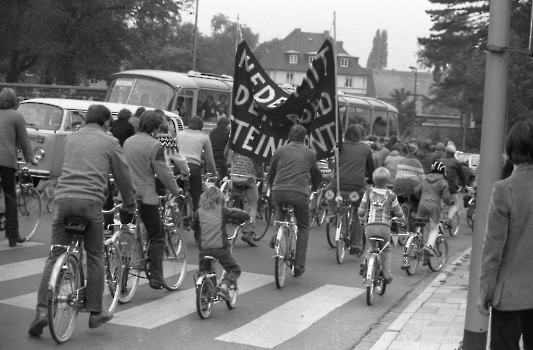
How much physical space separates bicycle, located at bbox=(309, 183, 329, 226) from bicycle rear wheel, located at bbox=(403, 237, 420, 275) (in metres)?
4.69

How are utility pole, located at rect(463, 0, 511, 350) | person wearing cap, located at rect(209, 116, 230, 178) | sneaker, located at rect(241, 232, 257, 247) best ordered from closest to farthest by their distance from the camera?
1. utility pole, located at rect(463, 0, 511, 350)
2. sneaker, located at rect(241, 232, 257, 247)
3. person wearing cap, located at rect(209, 116, 230, 178)

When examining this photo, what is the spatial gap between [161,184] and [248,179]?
3.44 metres

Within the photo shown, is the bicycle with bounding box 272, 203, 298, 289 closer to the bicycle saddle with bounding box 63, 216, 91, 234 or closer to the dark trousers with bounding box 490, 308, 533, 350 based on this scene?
the bicycle saddle with bounding box 63, 216, 91, 234

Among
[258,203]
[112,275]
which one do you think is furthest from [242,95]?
[112,275]

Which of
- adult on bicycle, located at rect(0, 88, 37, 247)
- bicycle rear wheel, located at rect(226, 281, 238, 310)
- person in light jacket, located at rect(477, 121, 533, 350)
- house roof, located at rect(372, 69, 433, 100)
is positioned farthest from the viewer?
house roof, located at rect(372, 69, 433, 100)

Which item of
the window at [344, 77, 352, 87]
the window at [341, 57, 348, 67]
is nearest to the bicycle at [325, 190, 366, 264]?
the window at [341, 57, 348, 67]

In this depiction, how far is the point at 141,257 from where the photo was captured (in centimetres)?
913

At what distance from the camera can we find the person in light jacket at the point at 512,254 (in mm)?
4730

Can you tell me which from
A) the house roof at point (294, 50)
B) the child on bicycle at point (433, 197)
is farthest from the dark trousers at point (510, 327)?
the house roof at point (294, 50)

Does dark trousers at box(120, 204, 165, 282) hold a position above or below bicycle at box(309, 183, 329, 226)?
above

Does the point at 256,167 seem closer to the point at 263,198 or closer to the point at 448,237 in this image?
the point at 263,198

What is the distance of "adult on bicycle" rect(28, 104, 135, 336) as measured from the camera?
728 cm

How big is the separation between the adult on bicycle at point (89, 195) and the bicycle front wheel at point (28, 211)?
482cm

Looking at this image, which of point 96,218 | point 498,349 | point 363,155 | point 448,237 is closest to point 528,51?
point 498,349
